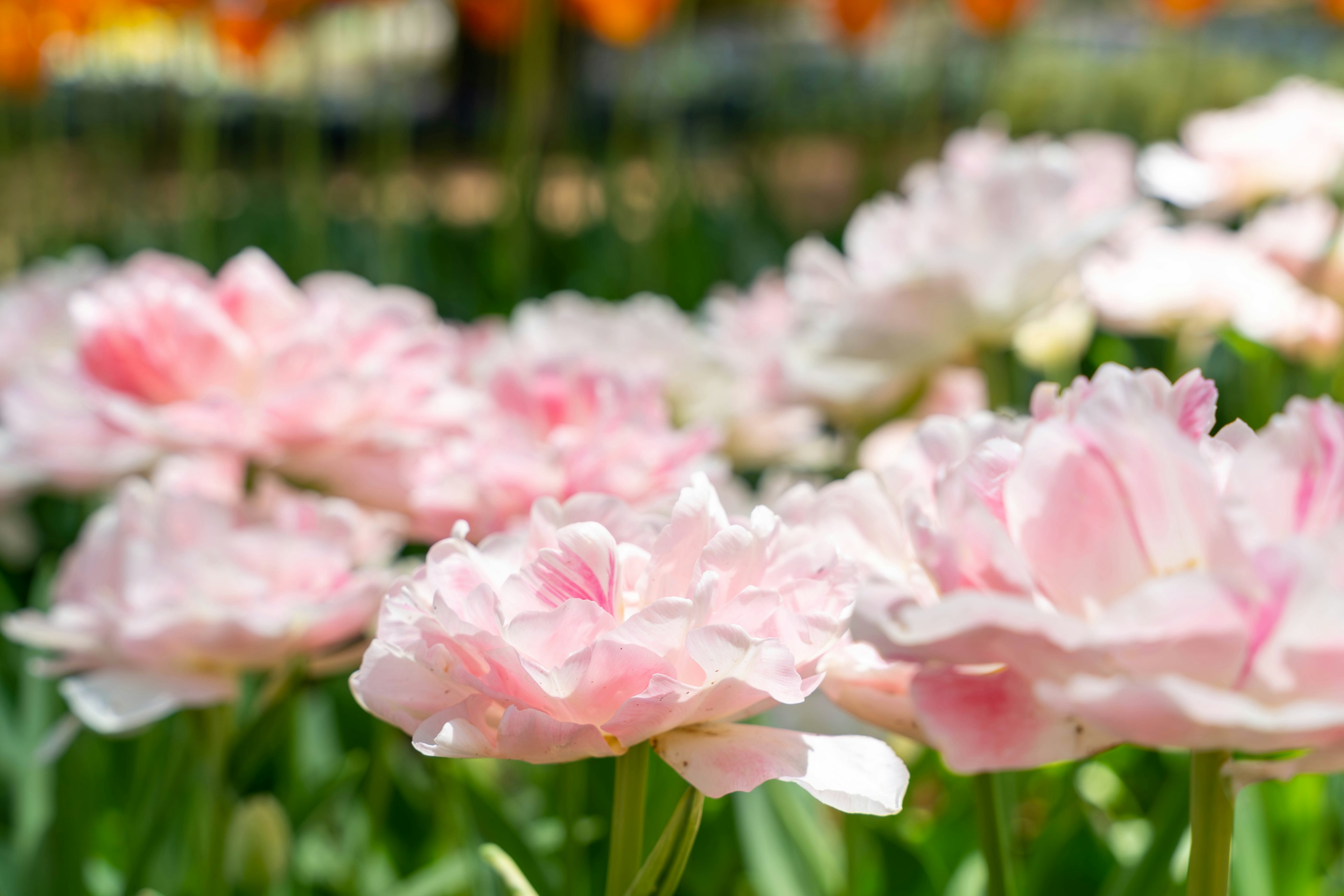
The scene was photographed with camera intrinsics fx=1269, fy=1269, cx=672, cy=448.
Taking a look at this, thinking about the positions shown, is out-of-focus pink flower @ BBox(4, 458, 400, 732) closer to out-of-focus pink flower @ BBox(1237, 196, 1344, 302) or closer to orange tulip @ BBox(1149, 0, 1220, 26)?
out-of-focus pink flower @ BBox(1237, 196, 1344, 302)

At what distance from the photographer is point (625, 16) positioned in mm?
2355

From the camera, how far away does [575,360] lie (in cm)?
69

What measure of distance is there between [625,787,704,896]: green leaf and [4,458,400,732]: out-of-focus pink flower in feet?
0.76

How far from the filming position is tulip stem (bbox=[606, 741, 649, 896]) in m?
0.36

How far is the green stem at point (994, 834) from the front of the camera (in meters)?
0.43

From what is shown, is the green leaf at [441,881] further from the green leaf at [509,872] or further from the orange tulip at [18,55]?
the orange tulip at [18,55]

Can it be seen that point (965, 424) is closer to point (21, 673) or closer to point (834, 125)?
point (21, 673)

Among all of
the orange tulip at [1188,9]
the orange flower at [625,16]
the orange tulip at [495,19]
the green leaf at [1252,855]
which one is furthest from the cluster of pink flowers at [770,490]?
the orange tulip at [1188,9]

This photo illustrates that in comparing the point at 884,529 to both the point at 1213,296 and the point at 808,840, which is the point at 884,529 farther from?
the point at 1213,296

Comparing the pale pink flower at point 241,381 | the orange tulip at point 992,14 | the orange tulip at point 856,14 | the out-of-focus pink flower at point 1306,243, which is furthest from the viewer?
the orange tulip at point 856,14

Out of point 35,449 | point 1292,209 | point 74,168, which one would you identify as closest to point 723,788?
point 35,449

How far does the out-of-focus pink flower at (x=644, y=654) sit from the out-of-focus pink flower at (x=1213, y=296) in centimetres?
54

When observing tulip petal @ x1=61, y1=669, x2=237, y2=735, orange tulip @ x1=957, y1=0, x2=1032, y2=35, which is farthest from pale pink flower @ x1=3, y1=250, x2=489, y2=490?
orange tulip @ x1=957, y1=0, x2=1032, y2=35

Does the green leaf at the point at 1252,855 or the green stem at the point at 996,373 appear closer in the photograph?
the green leaf at the point at 1252,855
